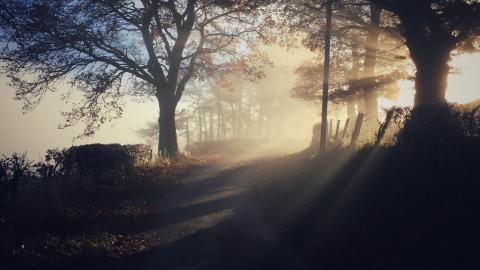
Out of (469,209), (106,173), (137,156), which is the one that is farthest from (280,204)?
(137,156)

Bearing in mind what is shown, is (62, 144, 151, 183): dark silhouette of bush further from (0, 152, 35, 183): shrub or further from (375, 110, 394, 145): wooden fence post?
(375, 110, 394, 145): wooden fence post

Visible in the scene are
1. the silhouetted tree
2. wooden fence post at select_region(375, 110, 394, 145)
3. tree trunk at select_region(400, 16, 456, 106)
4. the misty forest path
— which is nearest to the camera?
→ the misty forest path

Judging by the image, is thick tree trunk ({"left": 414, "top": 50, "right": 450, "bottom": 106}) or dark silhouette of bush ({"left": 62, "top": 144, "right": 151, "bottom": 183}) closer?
dark silhouette of bush ({"left": 62, "top": 144, "right": 151, "bottom": 183})

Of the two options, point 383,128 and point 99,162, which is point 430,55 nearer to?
point 383,128

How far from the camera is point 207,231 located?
9039mm

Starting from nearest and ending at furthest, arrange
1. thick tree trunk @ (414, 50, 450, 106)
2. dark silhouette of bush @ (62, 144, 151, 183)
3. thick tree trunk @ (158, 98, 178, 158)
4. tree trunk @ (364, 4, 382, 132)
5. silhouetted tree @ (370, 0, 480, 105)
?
dark silhouette of bush @ (62, 144, 151, 183), silhouetted tree @ (370, 0, 480, 105), thick tree trunk @ (414, 50, 450, 106), thick tree trunk @ (158, 98, 178, 158), tree trunk @ (364, 4, 382, 132)

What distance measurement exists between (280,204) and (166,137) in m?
13.7

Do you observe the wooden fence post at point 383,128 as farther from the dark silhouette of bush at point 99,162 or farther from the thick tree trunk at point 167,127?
the thick tree trunk at point 167,127

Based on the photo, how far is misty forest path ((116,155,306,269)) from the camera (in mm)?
7352

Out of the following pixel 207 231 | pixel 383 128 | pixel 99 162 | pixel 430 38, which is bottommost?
pixel 207 231

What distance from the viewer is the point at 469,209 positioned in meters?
7.30

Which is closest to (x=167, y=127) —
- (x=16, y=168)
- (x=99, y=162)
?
(x=99, y=162)

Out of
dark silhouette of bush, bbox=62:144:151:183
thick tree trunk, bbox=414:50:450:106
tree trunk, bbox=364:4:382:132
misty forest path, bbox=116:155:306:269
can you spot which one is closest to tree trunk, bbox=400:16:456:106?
thick tree trunk, bbox=414:50:450:106

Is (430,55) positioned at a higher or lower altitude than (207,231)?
higher
